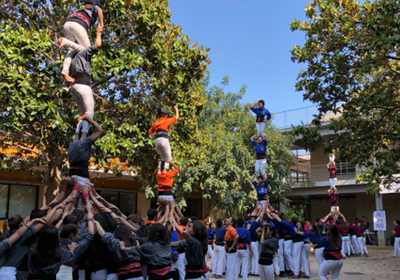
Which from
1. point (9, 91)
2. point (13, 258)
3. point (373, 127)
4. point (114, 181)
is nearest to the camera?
point (13, 258)

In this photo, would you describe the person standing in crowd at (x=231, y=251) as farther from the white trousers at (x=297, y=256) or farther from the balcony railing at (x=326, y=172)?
the balcony railing at (x=326, y=172)

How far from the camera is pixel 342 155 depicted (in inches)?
462

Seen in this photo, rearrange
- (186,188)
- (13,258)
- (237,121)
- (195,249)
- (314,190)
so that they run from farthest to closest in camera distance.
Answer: (314,190), (237,121), (186,188), (195,249), (13,258)

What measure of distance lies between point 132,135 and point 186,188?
9.59m

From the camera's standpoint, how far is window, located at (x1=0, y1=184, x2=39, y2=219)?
19.6m

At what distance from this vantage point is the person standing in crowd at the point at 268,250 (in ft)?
27.0

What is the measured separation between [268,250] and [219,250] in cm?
376

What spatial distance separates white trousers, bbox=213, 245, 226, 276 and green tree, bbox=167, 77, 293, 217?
23.2 feet

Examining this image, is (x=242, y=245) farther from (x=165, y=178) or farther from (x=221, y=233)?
(x=165, y=178)

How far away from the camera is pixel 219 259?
1217 cm

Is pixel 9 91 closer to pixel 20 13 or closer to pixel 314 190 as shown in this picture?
pixel 20 13

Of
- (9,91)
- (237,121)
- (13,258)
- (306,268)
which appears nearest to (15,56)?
(9,91)

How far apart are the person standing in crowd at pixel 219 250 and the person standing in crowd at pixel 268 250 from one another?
7.70ft

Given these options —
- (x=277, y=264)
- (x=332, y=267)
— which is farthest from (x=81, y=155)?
(x=277, y=264)
